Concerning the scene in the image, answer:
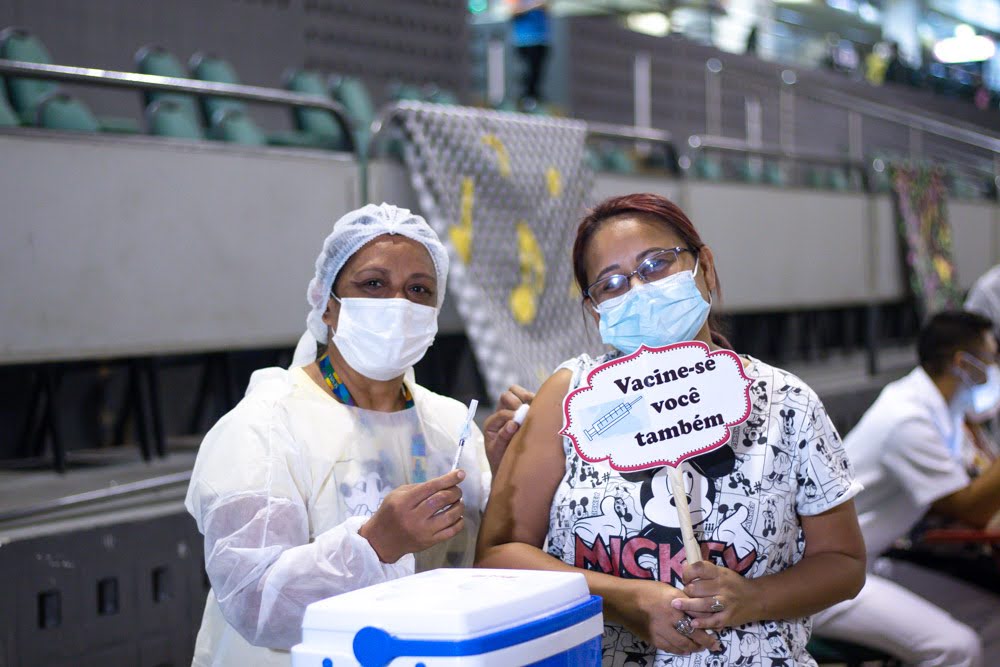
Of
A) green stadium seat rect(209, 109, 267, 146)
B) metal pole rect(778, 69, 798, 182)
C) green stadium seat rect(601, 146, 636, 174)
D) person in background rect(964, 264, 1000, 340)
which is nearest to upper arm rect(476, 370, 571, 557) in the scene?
green stadium seat rect(209, 109, 267, 146)

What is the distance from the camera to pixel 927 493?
2738 mm

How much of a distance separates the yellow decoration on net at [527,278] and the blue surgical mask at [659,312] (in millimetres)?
2077

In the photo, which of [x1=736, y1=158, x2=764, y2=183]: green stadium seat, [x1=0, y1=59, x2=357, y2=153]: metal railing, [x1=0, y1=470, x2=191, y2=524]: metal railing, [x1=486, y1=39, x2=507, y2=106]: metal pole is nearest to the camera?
[x1=0, y1=470, x2=191, y2=524]: metal railing

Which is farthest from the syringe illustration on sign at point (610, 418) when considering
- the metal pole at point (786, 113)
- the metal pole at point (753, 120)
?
the metal pole at point (753, 120)

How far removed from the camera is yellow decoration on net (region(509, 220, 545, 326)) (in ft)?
11.9

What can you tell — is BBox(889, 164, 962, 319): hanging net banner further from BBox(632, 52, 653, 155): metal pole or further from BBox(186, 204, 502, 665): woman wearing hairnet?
BBox(186, 204, 502, 665): woman wearing hairnet

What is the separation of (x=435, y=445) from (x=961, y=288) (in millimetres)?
5960

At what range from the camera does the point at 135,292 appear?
290 cm

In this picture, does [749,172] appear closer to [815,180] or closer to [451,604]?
[815,180]

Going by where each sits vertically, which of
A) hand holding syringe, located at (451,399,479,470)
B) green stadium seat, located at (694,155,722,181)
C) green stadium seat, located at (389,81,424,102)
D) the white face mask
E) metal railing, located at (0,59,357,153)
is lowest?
hand holding syringe, located at (451,399,479,470)

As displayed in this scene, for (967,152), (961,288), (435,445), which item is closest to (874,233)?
(961,288)

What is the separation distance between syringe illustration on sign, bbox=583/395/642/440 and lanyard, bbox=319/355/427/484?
361 mm

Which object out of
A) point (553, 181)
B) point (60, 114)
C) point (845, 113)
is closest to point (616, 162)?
point (553, 181)

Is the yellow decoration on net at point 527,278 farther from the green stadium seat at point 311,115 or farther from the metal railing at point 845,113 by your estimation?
the metal railing at point 845,113
